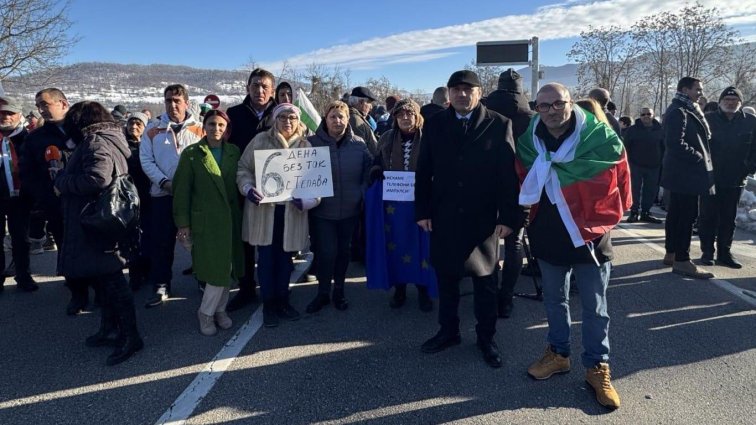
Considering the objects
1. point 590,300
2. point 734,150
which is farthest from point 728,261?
point 590,300

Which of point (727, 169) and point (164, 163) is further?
point (727, 169)

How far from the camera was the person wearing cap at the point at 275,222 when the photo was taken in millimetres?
4230

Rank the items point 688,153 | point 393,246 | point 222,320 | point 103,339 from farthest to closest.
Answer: point 688,153, point 393,246, point 222,320, point 103,339

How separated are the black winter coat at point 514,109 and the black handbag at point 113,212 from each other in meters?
3.38

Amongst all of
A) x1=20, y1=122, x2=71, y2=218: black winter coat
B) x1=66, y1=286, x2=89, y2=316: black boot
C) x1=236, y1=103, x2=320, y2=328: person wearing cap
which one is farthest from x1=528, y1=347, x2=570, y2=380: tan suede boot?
x1=20, y1=122, x2=71, y2=218: black winter coat

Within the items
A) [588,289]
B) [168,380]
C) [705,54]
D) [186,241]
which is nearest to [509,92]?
[588,289]

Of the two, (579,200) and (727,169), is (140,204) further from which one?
(727,169)

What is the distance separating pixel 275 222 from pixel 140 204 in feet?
6.56

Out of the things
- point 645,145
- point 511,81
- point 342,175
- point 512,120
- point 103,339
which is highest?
point 511,81

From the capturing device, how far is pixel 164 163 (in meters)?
4.78

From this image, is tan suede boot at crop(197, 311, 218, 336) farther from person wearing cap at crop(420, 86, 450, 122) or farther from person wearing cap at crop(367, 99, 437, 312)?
person wearing cap at crop(420, 86, 450, 122)

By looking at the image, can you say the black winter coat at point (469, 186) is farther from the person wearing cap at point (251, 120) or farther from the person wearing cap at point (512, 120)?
the person wearing cap at point (251, 120)

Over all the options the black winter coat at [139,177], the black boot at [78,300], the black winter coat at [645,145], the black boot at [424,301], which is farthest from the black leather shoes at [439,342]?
the black winter coat at [645,145]

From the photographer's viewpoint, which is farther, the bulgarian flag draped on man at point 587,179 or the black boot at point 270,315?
the black boot at point 270,315
